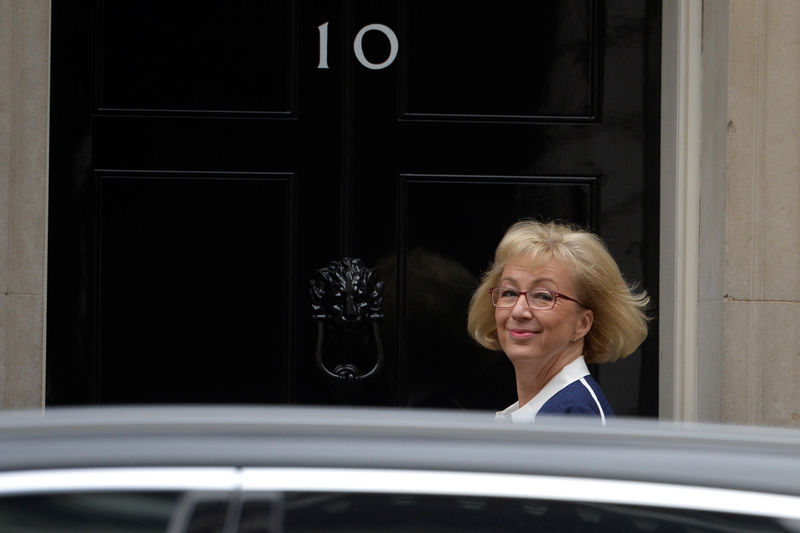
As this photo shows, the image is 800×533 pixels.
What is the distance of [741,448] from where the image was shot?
148 cm

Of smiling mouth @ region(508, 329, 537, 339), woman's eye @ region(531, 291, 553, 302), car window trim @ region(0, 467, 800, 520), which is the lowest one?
car window trim @ region(0, 467, 800, 520)

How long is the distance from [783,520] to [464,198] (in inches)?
151

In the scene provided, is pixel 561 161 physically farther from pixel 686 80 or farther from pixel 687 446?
pixel 687 446

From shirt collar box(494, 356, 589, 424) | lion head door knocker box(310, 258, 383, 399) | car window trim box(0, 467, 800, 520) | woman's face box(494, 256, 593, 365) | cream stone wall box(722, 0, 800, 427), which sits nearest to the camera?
car window trim box(0, 467, 800, 520)

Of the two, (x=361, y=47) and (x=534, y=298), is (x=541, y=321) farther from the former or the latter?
(x=361, y=47)

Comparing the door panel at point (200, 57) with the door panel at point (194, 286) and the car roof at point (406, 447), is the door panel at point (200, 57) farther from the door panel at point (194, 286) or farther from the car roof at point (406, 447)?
the car roof at point (406, 447)

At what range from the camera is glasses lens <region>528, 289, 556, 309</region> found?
313 cm

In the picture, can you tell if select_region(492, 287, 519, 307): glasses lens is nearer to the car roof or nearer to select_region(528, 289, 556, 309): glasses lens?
select_region(528, 289, 556, 309): glasses lens

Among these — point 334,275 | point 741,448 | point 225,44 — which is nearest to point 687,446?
point 741,448

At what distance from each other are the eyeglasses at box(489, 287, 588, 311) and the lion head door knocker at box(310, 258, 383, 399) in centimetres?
191

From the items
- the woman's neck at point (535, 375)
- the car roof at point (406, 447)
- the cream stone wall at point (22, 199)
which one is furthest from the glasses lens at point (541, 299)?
the cream stone wall at point (22, 199)

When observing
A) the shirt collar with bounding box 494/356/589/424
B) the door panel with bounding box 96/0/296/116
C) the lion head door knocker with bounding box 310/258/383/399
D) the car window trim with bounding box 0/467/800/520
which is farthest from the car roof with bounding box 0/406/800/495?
the door panel with bounding box 96/0/296/116

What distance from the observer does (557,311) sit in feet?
10.3

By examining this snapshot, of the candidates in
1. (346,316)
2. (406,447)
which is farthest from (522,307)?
(346,316)
